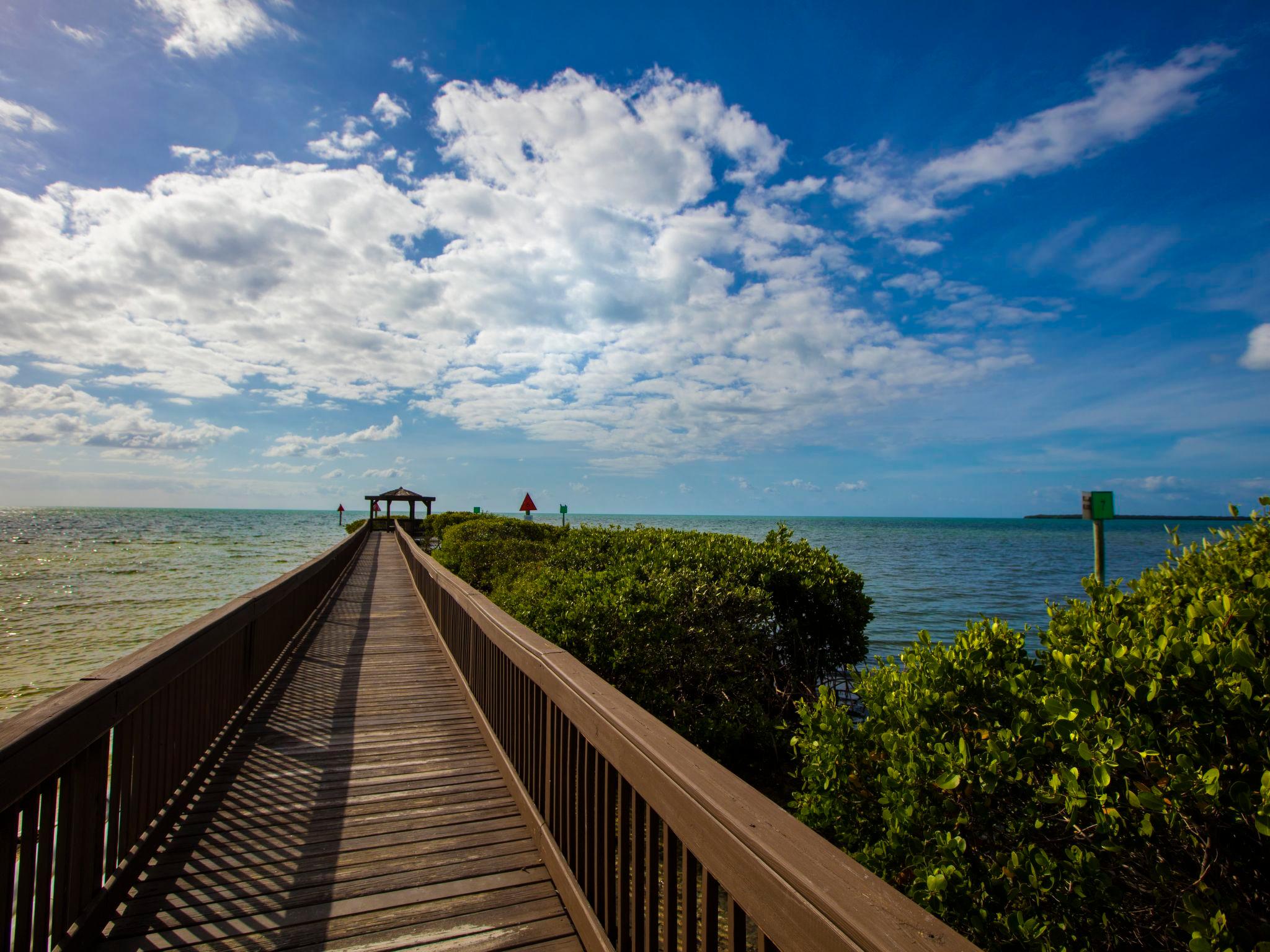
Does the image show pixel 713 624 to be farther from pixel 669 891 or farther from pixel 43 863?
pixel 43 863

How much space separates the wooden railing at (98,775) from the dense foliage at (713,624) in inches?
114

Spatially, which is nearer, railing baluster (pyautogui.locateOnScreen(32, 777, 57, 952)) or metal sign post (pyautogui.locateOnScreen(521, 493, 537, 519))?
railing baluster (pyautogui.locateOnScreen(32, 777, 57, 952))

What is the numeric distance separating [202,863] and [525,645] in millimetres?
1923

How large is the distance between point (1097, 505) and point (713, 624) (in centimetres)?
529

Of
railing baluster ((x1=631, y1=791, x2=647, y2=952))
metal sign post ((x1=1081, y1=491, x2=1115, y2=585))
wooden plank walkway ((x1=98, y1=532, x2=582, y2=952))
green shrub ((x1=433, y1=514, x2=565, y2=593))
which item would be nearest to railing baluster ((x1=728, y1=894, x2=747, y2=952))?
railing baluster ((x1=631, y1=791, x2=647, y2=952))

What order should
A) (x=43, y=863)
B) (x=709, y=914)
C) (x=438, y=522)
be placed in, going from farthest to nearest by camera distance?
(x=438, y=522) → (x=43, y=863) → (x=709, y=914)

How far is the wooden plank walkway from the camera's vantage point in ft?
8.79

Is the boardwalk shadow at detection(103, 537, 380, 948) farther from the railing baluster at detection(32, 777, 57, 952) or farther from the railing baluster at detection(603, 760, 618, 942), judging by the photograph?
the railing baluster at detection(603, 760, 618, 942)

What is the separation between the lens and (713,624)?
19.2 ft

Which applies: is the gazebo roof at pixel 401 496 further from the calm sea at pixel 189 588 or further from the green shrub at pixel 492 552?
the green shrub at pixel 492 552

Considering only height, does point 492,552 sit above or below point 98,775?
above

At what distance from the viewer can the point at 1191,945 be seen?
1.54 metres

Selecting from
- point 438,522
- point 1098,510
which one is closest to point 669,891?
point 1098,510

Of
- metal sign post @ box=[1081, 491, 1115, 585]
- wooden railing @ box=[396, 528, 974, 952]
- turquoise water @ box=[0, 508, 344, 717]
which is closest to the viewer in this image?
wooden railing @ box=[396, 528, 974, 952]
